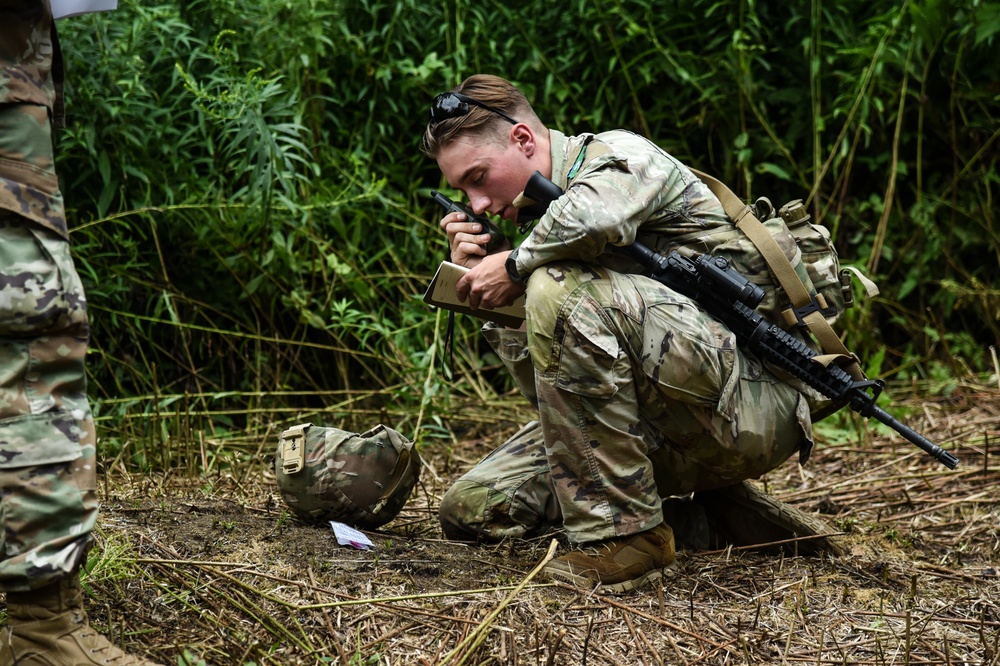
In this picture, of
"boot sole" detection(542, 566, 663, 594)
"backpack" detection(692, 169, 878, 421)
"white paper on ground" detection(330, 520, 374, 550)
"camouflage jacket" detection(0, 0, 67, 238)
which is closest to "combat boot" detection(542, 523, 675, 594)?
"boot sole" detection(542, 566, 663, 594)

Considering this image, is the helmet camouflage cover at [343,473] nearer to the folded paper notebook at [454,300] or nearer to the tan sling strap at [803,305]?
the folded paper notebook at [454,300]

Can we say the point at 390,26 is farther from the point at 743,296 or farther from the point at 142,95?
the point at 743,296

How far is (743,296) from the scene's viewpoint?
2875 millimetres

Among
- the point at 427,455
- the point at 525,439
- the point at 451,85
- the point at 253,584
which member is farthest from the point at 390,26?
the point at 253,584

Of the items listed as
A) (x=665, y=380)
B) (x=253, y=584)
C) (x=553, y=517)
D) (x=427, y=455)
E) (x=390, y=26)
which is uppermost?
(x=390, y=26)

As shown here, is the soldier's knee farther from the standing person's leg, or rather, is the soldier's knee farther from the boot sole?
the standing person's leg

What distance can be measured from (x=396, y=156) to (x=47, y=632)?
3.75 m

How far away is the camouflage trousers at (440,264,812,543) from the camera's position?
9.08 ft

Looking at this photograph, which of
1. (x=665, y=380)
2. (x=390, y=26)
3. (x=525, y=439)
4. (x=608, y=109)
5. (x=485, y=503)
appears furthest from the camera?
(x=608, y=109)

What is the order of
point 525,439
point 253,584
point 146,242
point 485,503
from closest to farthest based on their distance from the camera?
point 253,584, point 485,503, point 525,439, point 146,242

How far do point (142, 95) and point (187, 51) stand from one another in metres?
0.35

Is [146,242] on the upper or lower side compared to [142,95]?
lower

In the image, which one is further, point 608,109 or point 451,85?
point 608,109

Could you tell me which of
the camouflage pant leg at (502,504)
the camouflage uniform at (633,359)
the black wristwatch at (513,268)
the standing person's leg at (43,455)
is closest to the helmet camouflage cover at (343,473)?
the camouflage pant leg at (502,504)
